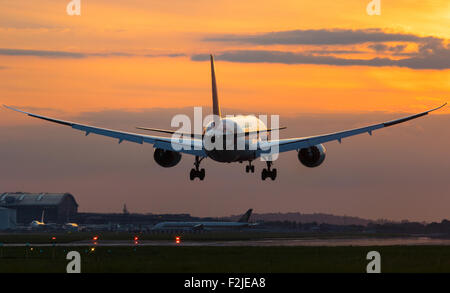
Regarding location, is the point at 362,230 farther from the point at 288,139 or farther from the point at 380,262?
the point at 380,262

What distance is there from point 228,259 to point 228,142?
13.6 meters

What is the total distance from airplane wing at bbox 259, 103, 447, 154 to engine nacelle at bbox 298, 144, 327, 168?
1.75 m

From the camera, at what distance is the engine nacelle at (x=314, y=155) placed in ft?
259

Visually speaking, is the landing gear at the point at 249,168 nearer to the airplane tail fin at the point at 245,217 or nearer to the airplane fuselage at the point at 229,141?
the airplane fuselage at the point at 229,141

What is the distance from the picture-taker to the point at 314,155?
3105 inches

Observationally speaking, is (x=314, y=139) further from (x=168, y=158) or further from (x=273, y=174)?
(x=168, y=158)

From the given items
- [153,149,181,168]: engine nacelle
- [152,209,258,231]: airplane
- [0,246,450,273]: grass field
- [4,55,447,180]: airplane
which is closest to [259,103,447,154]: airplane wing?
[4,55,447,180]: airplane

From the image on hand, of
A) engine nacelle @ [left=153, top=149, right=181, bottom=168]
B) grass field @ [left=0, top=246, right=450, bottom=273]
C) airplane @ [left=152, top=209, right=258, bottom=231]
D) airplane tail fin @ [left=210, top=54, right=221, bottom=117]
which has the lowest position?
grass field @ [left=0, top=246, right=450, bottom=273]

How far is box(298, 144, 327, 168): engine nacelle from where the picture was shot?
7888cm

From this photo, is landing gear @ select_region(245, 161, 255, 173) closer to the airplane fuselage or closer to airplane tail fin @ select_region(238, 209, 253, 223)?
the airplane fuselage

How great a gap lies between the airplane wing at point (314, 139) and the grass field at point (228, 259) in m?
10.1

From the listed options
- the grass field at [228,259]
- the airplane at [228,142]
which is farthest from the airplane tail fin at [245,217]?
the grass field at [228,259]
